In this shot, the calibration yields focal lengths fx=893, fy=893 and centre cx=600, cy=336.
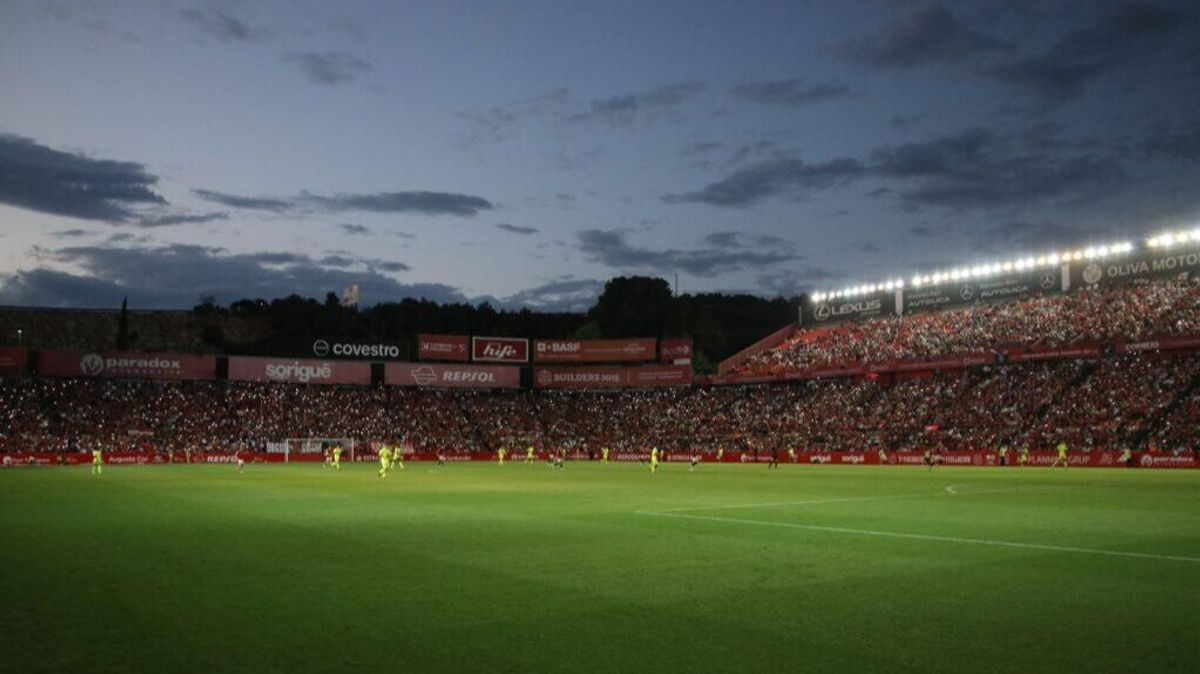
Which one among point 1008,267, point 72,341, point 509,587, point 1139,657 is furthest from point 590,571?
point 72,341

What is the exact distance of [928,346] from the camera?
74.1m

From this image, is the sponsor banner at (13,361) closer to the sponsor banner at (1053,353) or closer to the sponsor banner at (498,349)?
the sponsor banner at (498,349)

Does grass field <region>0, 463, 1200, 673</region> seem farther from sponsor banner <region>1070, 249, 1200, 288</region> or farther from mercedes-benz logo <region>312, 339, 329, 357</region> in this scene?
mercedes-benz logo <region>312, 339, 329, 357</region>

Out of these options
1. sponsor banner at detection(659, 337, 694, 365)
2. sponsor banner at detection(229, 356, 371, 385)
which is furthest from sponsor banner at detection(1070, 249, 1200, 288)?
sponsor banner at detection(229, 356, 371, 385)

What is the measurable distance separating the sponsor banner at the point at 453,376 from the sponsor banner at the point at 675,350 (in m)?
15.6

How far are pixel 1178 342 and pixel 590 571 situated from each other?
57.7m

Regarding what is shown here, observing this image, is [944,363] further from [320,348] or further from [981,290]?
[320,348]

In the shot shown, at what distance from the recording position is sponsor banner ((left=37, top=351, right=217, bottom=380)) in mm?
72688

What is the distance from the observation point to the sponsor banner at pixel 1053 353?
61.0 metres

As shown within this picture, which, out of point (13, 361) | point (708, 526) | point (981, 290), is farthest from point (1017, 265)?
point (13, 361)

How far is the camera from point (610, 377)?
9388cm

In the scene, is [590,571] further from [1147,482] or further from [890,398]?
[890,398]

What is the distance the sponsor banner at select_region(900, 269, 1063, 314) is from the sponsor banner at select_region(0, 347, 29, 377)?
76.7 meters

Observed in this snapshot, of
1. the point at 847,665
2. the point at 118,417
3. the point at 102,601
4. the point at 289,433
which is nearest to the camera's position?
the point at 847,665
